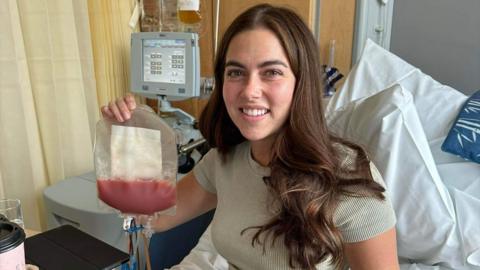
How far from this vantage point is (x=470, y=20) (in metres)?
1.35

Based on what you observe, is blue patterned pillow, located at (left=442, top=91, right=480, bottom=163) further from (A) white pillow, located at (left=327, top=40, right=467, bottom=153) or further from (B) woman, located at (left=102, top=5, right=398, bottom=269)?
(B) woman, located at (left=102, top=5, right=398, bottom=269)

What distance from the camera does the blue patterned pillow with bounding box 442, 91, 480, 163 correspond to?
1.10 m

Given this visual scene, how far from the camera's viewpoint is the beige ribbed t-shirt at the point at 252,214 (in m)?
0.82

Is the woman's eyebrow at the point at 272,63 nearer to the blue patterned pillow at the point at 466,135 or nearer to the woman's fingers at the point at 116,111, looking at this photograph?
the woman's fingers at the point at 116,111

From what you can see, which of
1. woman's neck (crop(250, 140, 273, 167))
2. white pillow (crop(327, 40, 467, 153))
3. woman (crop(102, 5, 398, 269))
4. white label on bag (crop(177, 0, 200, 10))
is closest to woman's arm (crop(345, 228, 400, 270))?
woman (crop(102, 5, 398, 269))

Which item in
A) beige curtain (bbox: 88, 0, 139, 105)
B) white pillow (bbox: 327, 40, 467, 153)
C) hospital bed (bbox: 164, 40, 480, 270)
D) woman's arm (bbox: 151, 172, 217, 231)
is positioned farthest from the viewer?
beige curtain (bbox: 88, 0, 139, 105)

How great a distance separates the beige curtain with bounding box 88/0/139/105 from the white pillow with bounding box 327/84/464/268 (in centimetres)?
114

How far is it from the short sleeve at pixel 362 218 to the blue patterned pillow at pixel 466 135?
41 centimetres

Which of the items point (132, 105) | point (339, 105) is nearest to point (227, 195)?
point (132, 105)

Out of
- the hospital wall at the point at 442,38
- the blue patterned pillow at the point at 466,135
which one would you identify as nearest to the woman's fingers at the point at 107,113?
the blue patterned pillow at the point at 466,135

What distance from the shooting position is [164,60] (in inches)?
63.5

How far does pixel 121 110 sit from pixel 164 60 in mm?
769

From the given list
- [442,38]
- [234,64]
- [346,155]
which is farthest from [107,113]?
[442,38]

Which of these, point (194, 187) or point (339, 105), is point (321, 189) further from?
point (339, 105)
